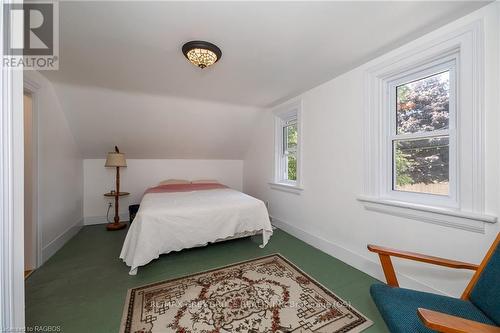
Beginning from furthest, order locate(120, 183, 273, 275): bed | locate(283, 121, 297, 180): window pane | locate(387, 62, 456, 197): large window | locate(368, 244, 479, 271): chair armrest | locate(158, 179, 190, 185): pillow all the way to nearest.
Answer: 1. locate(158, 179, 190, 185): pillow
2. locate(283, 121, 297, 180): window pane
3. locate(120, 183, 273, 275): bed
4. locate(387, 62, 456, 197): large window
5. locate(368, 244, 479, 271): chair armrest

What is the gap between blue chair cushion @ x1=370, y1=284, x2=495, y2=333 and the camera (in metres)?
1.01

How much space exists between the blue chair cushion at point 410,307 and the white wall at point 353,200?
521 mm

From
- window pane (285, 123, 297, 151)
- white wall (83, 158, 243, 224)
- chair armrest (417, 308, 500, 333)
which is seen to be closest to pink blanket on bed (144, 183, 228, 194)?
white wall (83, 158, 243, 224)

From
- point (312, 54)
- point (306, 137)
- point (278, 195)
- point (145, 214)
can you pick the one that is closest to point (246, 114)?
point (306, 137)

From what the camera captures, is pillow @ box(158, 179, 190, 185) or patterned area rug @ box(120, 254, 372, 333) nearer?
patterned area rug @ box(120, 254, 372, 333)

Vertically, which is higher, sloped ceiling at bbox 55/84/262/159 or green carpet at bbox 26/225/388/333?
sloped ceiling at bbox 55/84/262/159

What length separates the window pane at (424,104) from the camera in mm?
1682

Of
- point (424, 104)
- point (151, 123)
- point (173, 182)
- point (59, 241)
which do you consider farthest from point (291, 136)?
point (59, 241)

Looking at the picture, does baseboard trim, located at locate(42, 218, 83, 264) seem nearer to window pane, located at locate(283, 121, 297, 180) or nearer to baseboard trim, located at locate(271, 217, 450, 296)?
baseboard trim, located at locate(271, 217, 450, 296)

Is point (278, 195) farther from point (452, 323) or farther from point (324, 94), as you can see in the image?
point (452, 323)

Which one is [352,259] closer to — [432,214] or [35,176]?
[432,214]

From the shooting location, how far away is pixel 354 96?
2244 mm

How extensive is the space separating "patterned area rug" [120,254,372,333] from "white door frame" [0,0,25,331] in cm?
82

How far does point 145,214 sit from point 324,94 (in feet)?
8.76
